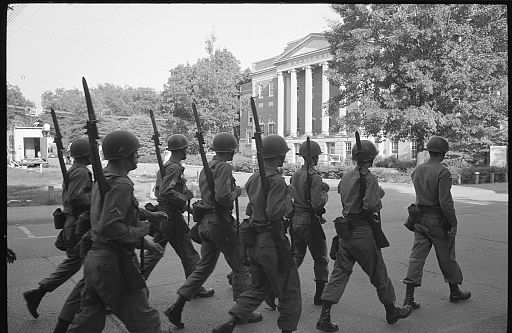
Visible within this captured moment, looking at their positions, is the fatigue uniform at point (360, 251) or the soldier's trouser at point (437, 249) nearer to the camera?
the fatigue uniform at point (360, 251)

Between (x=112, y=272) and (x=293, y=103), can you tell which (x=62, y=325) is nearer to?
(x=112, y=272)

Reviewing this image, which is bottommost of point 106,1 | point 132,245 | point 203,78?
point 132,245

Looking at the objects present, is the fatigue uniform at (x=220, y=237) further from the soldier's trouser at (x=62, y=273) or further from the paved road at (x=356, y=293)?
the soldier's trouser at (x=62, y=273)

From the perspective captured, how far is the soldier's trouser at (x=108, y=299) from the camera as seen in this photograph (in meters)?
3.67

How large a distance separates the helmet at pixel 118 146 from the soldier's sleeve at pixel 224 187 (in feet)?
4.91

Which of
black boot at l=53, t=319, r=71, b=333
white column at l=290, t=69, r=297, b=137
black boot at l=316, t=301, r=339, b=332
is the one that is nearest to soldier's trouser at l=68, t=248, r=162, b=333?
black boot at l=53, t=319, r=71, b=333

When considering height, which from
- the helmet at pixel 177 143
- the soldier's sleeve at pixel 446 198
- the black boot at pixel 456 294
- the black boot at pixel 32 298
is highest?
the helmet at pixel 177 143

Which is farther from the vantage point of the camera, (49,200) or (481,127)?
(481,127)

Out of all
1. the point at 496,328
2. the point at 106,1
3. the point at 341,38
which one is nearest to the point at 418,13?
the point at 341,38

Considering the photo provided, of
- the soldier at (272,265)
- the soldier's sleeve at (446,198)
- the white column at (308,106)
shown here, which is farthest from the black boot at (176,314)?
the white column at (308,106)

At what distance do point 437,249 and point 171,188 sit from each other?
320 centimetres

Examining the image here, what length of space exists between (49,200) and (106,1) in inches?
580

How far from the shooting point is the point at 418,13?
24.6 m

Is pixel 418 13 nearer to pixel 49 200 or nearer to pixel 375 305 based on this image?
pixel 49 200
